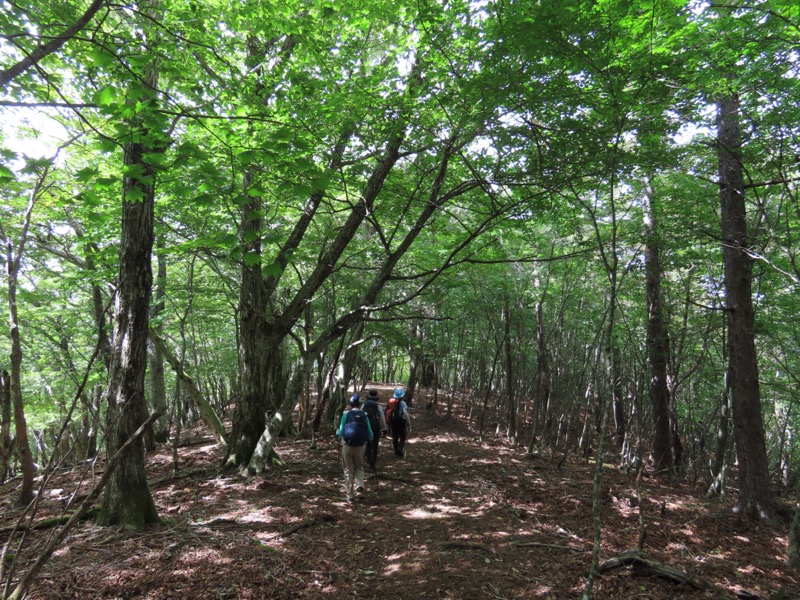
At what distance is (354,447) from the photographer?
674cm

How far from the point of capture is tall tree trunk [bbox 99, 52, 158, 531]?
479 cm

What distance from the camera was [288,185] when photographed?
3641 mm

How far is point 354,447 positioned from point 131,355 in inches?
138

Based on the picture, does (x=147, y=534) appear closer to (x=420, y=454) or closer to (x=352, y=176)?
(x=352, y=176)

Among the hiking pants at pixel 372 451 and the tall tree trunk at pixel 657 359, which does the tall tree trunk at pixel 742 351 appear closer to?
the tall tree trunk at pixel 657 359

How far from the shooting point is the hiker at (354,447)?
670 centimetres

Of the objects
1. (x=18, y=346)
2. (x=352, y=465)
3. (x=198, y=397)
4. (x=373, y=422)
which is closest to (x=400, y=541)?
(x=352, y=465)

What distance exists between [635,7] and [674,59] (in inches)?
41.8

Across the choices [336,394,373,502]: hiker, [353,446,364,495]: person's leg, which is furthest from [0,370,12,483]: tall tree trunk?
[353,446,364,495]: person's leg

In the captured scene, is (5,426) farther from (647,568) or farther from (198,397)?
(647,568)

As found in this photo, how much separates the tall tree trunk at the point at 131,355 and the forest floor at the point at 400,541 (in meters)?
0.29

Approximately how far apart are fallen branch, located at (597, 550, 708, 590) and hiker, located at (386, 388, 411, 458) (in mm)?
5123

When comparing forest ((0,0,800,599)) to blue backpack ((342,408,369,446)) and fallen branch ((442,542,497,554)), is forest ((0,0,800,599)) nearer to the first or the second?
fallen branch ((442,542,497,554))

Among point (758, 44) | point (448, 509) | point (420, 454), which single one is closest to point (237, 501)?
point (448, 509)
